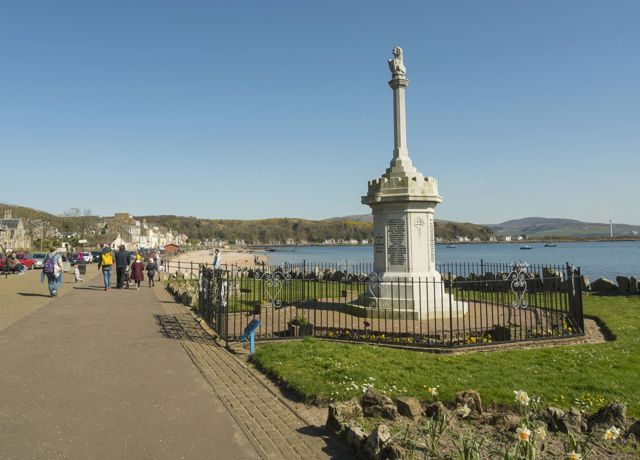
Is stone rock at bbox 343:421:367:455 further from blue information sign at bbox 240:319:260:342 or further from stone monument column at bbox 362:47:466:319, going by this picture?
stone monument column at bbox 362:47:466:319

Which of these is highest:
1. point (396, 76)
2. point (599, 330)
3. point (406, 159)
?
point (396, 76)

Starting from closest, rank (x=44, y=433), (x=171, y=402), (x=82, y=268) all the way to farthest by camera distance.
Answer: (x=44, y=433)
(x=171, y=402)
(x=82, y=268)

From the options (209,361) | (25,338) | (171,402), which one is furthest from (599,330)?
(25,338)

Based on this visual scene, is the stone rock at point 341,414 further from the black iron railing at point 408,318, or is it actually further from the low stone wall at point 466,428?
the black iron railing at point 408,318

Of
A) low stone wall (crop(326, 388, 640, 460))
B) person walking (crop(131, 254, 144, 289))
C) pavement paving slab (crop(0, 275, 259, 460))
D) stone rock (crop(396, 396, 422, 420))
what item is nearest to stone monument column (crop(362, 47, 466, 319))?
pavement paving slab (crop(0, 275, 259, 460))

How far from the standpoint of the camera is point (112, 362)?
27.3ft

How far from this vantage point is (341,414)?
538 centimetres

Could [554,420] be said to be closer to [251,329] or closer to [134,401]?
[134,401]

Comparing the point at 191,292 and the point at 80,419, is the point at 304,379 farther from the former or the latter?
the point at 191,292

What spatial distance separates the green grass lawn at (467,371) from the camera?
6.46 metres

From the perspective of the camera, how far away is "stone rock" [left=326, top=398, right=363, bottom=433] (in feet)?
17.3

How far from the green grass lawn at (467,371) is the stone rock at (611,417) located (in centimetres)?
85

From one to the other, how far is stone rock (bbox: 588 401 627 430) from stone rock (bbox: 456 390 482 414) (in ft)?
4.05

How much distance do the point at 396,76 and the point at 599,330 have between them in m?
9.18
